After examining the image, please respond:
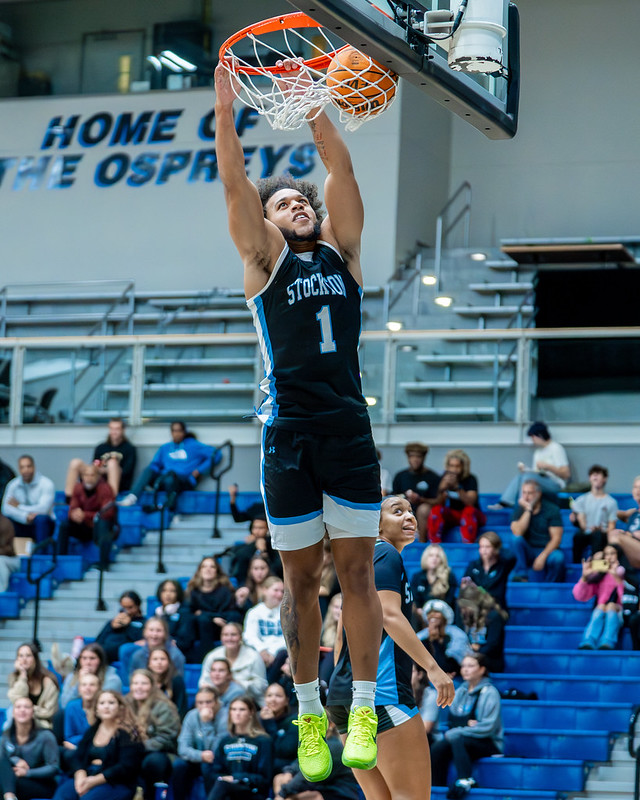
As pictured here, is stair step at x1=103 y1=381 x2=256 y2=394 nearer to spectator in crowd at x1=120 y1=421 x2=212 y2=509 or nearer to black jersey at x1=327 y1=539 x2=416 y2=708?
spectator in crowd at x1=120 y1=421 x2=212 y2=509

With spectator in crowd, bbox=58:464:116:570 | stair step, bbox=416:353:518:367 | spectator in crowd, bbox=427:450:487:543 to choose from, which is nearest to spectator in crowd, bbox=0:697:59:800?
spectator in crowd, bbox=58:464:116:570

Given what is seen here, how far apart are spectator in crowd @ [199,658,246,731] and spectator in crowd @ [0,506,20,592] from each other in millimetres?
3821

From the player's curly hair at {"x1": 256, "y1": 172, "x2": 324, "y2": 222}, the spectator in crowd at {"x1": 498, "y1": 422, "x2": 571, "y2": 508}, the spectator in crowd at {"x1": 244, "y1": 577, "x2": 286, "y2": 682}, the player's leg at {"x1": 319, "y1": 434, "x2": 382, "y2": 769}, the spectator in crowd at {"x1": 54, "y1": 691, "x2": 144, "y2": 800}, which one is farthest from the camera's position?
the spectator in crowd at {"x1": 498, "y1": 422, "x2": 571, "y2": 508}

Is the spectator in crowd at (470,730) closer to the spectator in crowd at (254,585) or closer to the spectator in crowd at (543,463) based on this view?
the spectator in crowd at (254,585)

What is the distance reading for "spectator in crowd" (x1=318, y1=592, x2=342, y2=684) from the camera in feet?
34.0

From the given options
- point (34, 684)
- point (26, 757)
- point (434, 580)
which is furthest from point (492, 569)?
point (26, 757)

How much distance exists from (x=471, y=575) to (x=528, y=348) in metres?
3.29

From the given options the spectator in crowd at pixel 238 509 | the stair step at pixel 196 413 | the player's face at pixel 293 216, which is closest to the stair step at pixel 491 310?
the stair step at pixel 196 413

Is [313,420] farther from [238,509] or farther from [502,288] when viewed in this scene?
[502,288]

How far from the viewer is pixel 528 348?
555 inches

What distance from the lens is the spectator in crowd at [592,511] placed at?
12484 millimetres

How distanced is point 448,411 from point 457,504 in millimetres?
1390

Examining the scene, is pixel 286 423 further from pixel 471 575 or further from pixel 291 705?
pixel 471 575

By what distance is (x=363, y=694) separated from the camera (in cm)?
493
